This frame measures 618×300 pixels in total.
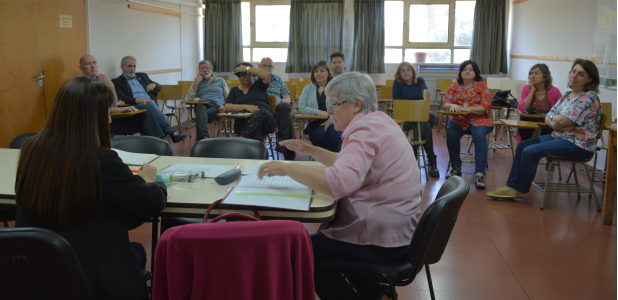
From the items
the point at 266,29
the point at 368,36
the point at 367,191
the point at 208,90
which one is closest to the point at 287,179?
the point at 367,191

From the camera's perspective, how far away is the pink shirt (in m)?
1.72

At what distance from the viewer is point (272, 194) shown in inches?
68.1

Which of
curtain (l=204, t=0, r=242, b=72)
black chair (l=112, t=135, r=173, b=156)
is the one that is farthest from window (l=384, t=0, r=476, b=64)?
black chair (l=112, t=135, r=173, b=156)

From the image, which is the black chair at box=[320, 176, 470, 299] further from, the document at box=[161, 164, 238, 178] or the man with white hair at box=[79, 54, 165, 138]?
the man with white hair at box=[79, 54, 165, 138]

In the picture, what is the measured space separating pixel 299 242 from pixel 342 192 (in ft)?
1.57

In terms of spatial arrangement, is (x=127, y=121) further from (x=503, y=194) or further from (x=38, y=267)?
(x=38, y=267)

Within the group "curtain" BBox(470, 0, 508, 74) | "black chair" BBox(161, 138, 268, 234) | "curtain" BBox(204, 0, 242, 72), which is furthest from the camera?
"curtain" BBox(204, 0, 242, 72)

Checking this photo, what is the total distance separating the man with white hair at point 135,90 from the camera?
580 centimetres

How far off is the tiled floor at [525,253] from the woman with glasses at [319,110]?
42.5 inches

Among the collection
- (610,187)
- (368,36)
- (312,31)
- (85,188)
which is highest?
(312,31)

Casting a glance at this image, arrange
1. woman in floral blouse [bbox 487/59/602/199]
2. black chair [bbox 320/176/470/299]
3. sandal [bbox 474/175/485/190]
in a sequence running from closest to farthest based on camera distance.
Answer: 1. black chair [bbox 320/176/470/299]
2. woman in floral blouse [bbox 487/59/602/199]
3. sandal [bbox 474/175/485/190]

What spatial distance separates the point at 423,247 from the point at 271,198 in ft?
1.87

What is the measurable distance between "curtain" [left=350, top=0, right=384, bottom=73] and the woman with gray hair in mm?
8039

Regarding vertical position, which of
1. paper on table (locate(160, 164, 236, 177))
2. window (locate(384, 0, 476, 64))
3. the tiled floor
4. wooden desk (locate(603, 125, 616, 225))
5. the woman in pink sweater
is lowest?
the tiled floor
